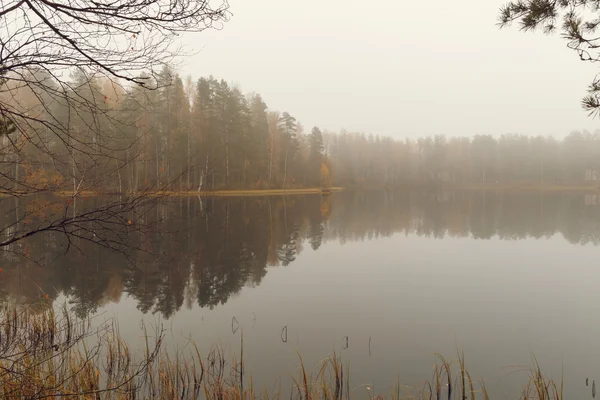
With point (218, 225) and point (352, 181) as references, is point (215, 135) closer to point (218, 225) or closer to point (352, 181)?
point (218, 225)

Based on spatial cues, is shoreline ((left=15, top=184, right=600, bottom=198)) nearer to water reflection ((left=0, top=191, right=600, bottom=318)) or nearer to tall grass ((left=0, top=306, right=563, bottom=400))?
water reflection ((left=0, top=191, right=600, bottom=318))

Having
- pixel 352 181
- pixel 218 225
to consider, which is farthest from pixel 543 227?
pixel 352 181

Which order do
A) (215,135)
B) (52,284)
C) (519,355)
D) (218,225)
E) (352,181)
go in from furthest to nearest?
(352,181)
(215,135)
(218,225)
(52,284)
(519,355)

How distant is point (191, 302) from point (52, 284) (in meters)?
4.63

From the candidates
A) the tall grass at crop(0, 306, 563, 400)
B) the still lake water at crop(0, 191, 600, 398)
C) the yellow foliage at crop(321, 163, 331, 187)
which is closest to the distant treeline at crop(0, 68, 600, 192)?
the yellow foliage at crop(321, 163, 331, 187)

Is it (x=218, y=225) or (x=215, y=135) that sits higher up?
(x=215, y=135)

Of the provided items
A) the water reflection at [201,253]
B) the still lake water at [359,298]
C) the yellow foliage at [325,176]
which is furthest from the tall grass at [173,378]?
the yellow foliage at [325,176]

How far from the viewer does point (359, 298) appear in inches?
375

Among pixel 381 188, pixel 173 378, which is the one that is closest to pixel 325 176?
pixel 381 188

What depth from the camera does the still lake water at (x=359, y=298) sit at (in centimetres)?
614

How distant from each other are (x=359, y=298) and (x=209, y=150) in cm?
4050

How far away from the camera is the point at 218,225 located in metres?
21.7

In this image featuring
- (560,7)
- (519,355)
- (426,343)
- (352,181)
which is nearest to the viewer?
(560,7)

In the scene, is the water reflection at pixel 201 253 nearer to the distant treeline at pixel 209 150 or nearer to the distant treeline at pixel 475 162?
the distant treeline at pixel 209 150
